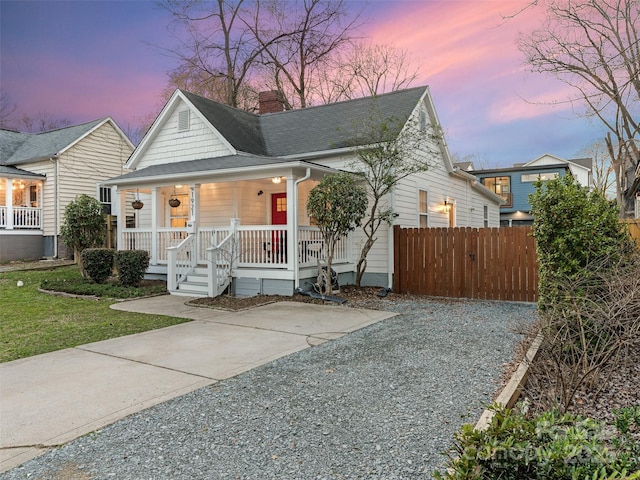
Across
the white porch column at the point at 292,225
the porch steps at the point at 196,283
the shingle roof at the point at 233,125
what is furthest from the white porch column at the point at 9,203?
the white porch column at the point at 292,225

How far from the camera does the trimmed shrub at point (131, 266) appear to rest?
1135cm

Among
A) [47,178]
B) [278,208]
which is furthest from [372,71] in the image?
[47,178]

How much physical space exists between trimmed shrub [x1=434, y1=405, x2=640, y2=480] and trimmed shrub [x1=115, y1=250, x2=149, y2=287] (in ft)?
35.3

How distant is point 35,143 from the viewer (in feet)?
70.1

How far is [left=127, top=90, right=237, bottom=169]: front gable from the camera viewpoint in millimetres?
13289

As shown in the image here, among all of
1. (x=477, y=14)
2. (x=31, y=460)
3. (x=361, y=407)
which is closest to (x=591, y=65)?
(x=477, y=14)

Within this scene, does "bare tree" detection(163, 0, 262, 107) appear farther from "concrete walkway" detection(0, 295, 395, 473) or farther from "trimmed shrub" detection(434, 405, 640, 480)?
"trimmed shrub" detection(434, 405, 640, 480)

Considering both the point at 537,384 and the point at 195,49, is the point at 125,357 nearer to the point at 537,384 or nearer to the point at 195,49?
the point at 537,384

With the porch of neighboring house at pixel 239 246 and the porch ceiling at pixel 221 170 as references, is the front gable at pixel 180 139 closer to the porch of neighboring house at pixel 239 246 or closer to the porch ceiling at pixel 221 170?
the porch ceiling at pixel 221 170

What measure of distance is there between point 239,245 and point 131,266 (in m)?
3.08

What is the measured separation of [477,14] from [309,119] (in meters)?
7.06

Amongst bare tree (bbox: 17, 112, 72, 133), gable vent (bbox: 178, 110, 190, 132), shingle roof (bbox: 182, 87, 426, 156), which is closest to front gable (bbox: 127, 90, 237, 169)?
gable vent (bbox: 178, 110, 190, 132)

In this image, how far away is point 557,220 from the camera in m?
5.32

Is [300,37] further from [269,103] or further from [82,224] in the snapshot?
[82,224]
